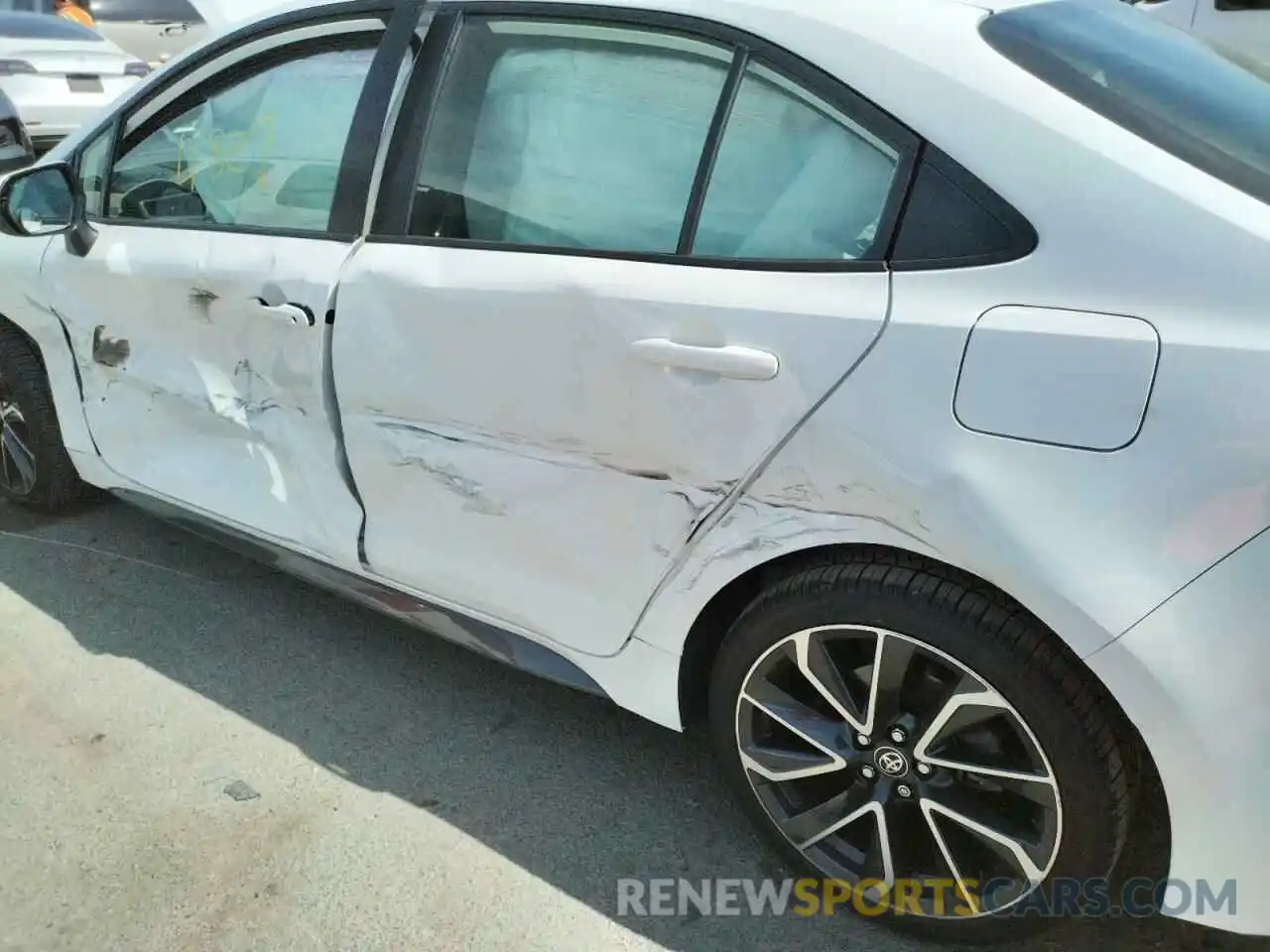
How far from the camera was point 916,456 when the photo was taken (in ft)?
5.45

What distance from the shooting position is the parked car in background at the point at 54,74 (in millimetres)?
7234

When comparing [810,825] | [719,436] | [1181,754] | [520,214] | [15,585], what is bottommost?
[15,585]

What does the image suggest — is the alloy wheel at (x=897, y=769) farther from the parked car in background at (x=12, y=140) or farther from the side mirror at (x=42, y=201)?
the parked car in background at (x=12, y=140)

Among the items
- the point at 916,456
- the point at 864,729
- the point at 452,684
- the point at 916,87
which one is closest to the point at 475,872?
the point at 452,684

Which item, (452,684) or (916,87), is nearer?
(916,87)

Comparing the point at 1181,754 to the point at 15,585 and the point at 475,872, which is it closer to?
the point at 475,872

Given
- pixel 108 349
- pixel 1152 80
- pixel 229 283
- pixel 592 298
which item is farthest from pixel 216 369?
pixel 1152 80

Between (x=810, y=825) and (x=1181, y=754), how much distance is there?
0.73 m

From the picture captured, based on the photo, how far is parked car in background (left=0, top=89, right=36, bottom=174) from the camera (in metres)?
5.50

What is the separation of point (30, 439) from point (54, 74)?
506 cm

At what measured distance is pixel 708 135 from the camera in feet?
6.35

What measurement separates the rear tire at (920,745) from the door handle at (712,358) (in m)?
0.36

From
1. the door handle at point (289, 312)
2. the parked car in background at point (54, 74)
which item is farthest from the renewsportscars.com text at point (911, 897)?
the parked car in background at point (54, 74)

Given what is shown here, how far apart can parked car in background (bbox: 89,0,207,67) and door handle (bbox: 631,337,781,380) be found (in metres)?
10.4
